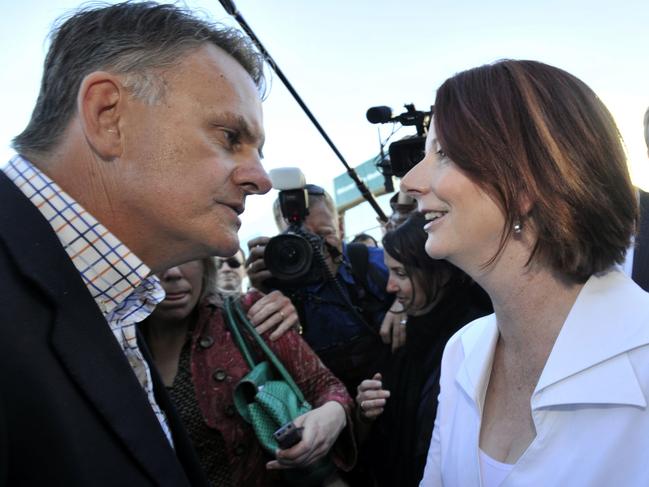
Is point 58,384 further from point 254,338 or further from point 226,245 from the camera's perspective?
point 254,338

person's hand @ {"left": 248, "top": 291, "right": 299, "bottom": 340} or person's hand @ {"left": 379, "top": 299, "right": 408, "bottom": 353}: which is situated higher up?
person's hand @ {"left": 248, "top": 291, "right": 299, "bottom": 340}

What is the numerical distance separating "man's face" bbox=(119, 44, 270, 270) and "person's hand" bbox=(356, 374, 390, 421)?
121 centimetres

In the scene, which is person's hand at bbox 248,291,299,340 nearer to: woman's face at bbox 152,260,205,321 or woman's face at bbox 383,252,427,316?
woman's face at bbox 152,260,205,321

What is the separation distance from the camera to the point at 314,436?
1682 mm

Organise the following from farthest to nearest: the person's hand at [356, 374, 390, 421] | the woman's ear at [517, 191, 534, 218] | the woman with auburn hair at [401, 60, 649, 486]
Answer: the person's hand at [356, 374, 390, 421]
the woman's ear at [517, 191, 534, 218]
the woman with auburn hair at [401, 60, 649, 486]

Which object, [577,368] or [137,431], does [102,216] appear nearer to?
[137,431]

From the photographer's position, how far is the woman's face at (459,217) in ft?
4.20

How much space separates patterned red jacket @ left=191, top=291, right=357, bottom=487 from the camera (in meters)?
1.79

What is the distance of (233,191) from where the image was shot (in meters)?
1.21

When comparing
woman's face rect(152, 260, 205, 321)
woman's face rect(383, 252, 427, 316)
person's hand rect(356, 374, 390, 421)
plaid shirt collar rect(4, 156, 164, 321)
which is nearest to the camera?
plaid shirt collar rect(4, 156, 164, 321)

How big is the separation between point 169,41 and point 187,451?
1097 millimetres

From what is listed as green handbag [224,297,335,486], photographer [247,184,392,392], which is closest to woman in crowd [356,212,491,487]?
photographer [247,184,392,392]

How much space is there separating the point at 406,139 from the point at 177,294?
1.29 metres

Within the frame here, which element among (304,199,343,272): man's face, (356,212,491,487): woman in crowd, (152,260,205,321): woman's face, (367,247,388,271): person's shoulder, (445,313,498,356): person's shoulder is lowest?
(356,212,491,487): woman in crowd
